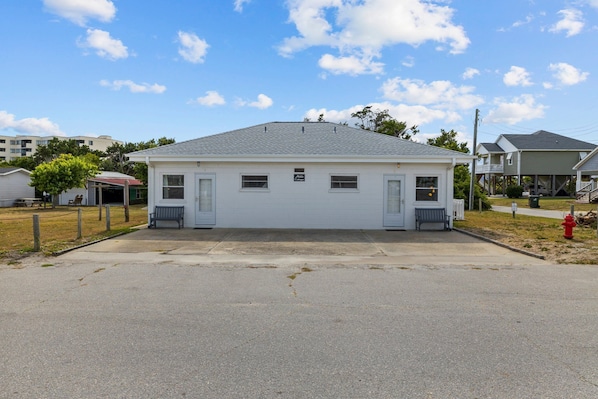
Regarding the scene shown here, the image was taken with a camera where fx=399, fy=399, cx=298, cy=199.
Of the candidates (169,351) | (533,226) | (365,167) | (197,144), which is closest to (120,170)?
(197,144)

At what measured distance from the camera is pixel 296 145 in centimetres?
1625

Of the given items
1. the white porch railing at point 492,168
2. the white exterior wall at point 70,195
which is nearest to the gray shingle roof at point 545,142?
the white porch railing at point 492,168

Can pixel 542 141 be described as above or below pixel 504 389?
above

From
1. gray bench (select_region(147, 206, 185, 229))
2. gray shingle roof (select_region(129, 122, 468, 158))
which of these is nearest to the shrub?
gray shingle roof (select_region(129, 122, 468, 158))

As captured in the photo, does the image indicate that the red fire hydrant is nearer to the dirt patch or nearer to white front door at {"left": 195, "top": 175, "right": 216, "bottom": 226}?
the dirt patch

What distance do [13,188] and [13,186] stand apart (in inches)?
7.5

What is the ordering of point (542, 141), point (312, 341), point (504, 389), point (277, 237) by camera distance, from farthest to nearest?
point (542, 141), point (277, 237), point (312, 341), point (504, 389)

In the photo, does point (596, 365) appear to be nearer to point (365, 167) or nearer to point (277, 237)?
point (277, 237)

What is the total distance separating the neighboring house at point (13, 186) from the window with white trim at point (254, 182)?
31898 mm

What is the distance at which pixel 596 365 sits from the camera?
3777 mm

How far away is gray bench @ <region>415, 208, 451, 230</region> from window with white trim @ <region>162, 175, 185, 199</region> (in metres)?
9.15

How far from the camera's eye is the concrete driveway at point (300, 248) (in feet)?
30.7

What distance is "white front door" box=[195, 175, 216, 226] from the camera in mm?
15609

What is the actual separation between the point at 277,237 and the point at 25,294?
777 centimetres
